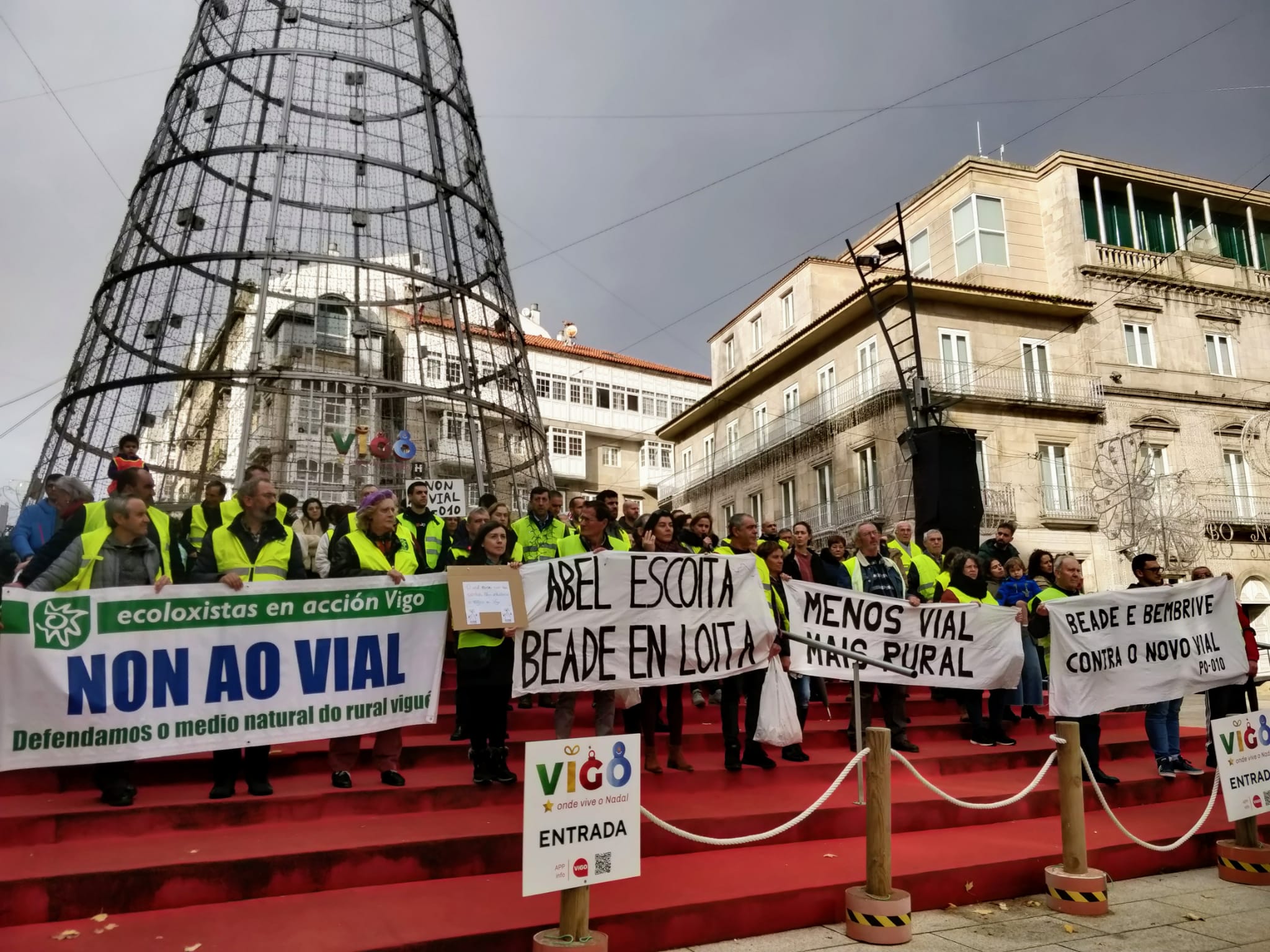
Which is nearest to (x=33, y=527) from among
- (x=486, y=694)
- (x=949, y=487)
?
(x=486, y=694)

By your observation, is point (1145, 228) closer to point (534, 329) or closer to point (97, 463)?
point (534, 329)

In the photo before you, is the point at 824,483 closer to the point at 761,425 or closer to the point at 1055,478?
the point at 761,425

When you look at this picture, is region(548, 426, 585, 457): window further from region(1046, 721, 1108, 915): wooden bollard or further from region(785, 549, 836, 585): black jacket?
region(1046, 721, 1108, 915): wooden bollard

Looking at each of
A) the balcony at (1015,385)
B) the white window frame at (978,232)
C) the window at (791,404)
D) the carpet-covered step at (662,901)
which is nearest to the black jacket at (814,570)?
the carpet-covered step at (662,901)

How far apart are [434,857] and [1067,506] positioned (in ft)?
89.6

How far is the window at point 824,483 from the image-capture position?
30.2 metres

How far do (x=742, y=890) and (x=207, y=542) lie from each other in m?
4.37

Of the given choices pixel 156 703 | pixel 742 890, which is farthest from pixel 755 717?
pixel 156 703

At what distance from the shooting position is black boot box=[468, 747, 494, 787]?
6012 millimetres

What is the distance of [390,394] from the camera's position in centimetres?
1156

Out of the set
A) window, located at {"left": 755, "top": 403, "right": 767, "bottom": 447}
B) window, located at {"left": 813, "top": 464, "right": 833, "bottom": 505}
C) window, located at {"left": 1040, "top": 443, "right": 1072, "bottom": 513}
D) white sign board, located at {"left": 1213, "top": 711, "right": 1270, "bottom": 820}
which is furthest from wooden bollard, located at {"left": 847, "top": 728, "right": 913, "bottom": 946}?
window, located at {"left": 755, "top": 403, "right": 767, "bottom": 447}

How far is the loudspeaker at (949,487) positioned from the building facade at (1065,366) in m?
12.9

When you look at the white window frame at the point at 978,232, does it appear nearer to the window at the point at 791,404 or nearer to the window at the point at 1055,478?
the window at the point at 1055,478

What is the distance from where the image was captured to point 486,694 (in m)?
6.14
